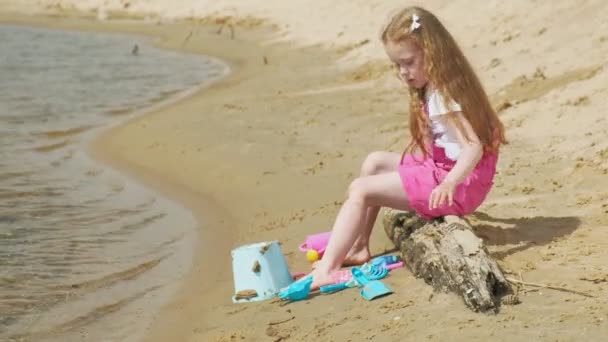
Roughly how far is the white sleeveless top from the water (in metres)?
1.75

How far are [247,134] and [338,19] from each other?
8.86 metres

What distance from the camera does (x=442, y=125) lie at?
518cm

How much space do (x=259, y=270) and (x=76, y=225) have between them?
269 centimetres

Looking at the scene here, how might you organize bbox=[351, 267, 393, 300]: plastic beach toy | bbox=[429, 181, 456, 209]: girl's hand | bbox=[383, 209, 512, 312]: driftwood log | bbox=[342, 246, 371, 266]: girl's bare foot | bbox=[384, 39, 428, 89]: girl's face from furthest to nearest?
bbox=[342, 246, 371, 266]: girl's bare foot
bbox=[384, 39, 428, 89]: girl's face
bbox=[429, 181, 456, 209]: girl's hand
bbox=[351, 267, 393, 300]: plastic beach toy
bbox=[383, 209, 512, 312]: driftwood log

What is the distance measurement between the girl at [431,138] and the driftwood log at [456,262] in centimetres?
18

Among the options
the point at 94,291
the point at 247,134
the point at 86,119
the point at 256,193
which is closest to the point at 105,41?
the point at 86,119

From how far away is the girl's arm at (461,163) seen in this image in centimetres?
492

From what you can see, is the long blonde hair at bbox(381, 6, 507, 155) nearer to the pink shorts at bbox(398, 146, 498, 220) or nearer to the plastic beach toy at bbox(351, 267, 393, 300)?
the pink shorts at bbox(398, 146, 498, 220)

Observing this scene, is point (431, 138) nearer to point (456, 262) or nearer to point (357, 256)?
point (357, 256)

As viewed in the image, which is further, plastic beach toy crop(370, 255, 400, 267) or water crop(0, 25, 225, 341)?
water crop(0, 25, 225, 341)

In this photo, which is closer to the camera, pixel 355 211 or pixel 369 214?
pixel 355 211

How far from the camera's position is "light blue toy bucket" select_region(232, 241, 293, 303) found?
517 centimetres

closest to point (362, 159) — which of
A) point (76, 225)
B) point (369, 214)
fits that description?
point (76, 225)

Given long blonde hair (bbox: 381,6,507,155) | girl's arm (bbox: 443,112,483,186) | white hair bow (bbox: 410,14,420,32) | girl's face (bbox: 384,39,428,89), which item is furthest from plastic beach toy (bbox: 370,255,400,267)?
white hair bow (bbox: 410,14,420,32)
